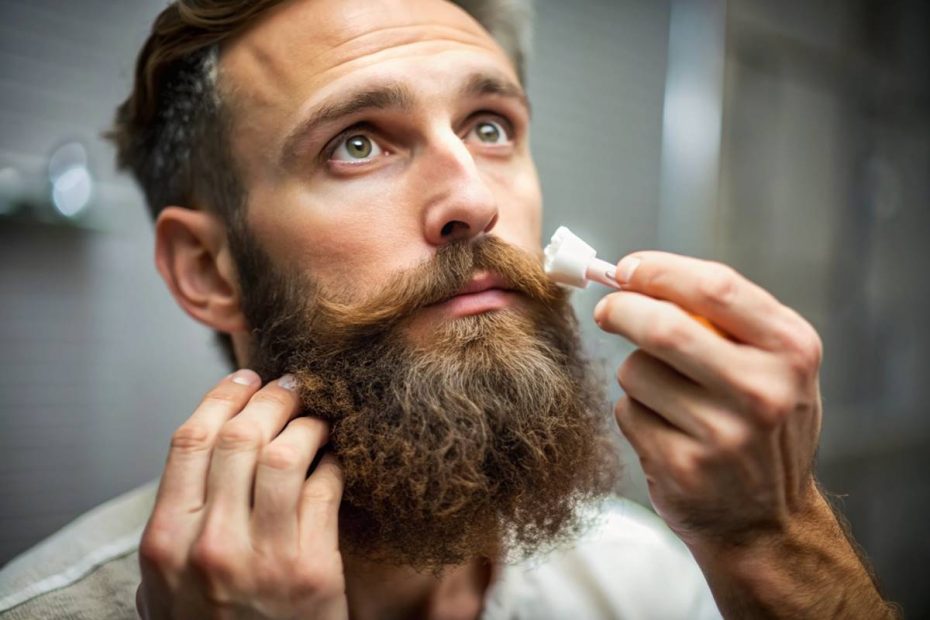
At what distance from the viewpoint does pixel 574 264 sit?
66 cm

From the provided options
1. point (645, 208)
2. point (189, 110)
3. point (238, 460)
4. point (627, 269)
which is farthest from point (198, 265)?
point (645, 208)

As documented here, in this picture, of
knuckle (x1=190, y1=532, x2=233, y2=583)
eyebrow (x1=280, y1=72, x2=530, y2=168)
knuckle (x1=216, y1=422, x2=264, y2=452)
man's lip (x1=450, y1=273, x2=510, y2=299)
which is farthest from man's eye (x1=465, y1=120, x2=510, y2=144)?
knuckle (x1=190, y1=532, x2=233, y2=583)

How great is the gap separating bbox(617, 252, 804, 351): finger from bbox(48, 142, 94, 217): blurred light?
1.01 m

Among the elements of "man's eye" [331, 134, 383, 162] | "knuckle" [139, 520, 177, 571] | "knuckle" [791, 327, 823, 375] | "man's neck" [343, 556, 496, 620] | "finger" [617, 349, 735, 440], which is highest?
"man's eye" [331, 134, 383, 162]

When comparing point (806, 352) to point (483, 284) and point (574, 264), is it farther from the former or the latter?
point (483, 284)

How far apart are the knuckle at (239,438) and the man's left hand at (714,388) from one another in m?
0.36

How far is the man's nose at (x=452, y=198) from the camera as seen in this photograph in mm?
736

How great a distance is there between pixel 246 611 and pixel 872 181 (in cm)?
192

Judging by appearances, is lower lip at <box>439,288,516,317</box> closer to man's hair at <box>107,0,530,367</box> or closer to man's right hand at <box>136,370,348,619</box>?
man's right hand at <box>136,370,348,619</box>

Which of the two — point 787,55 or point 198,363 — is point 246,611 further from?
point 787,55

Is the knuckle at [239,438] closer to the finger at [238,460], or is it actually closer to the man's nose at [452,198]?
the finger at [238,460]

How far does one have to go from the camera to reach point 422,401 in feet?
2.30

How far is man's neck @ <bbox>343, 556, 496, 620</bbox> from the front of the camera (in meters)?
0.94

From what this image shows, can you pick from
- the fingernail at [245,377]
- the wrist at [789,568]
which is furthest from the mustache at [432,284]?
the wrist at [789,568]
